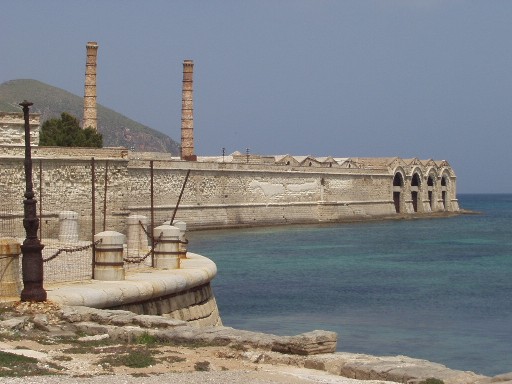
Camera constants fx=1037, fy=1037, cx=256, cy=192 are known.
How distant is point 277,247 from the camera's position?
127 feet

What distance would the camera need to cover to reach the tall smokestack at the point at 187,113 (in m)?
51.5

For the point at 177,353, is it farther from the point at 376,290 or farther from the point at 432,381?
the point at 376,290

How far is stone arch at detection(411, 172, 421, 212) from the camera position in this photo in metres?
69.6

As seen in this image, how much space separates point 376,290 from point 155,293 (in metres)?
13.5

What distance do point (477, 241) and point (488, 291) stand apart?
22282 mm

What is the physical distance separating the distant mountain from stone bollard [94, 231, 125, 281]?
136m

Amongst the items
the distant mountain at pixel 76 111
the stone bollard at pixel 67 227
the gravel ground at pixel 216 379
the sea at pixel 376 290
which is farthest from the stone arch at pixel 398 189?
the distant mountain at pixel 76 111

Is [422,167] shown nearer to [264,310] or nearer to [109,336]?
[264,310]

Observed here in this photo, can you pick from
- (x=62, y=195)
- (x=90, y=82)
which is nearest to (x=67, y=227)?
(x=62, y=195)

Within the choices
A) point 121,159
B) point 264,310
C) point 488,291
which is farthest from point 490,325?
point 121,159

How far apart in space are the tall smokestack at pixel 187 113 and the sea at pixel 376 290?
5.60 meters

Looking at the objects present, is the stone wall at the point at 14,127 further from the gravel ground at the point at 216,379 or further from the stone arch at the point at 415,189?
the stone arch at the point at 415,189

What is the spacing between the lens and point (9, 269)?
10.9 metres

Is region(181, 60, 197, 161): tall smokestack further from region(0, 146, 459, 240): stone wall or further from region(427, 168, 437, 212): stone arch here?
region(427, 168, 437, 212): stone arch
